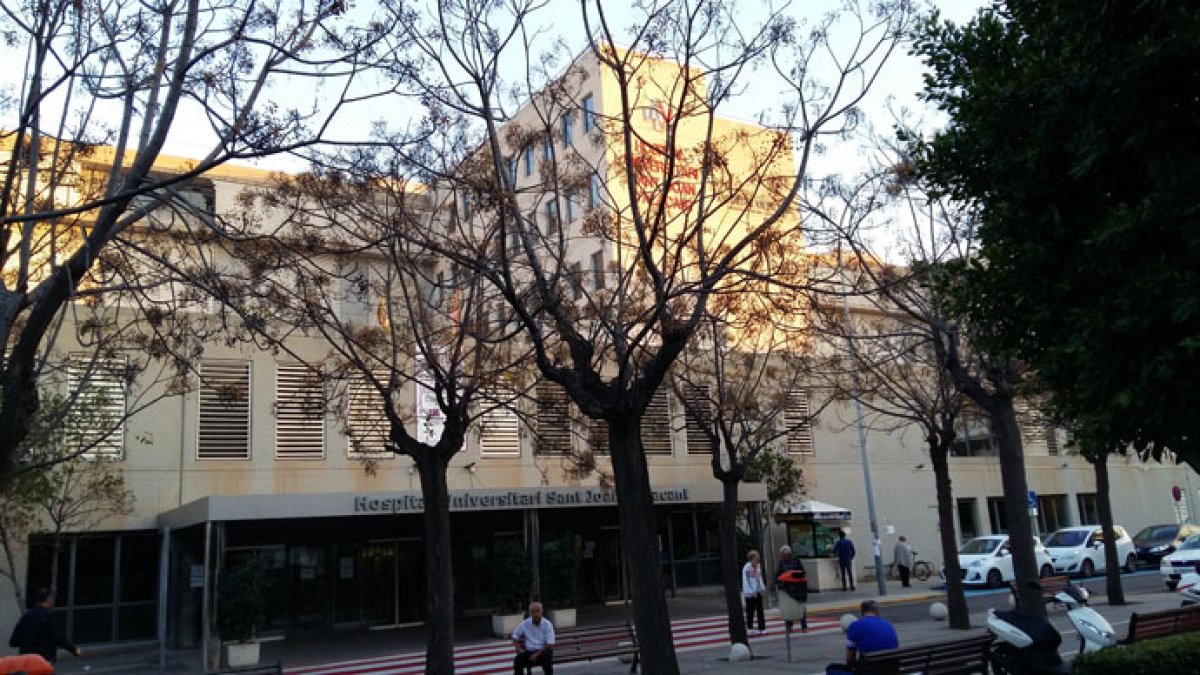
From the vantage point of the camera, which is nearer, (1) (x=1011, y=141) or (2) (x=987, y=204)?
(1) (x=1011, y=141)

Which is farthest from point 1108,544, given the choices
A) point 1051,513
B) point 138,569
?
point 1051,513

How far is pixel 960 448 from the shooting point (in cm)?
4503

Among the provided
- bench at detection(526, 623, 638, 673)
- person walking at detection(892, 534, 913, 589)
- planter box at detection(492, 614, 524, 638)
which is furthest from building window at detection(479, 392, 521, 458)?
person walking at detection(892, 534, 913, 589)

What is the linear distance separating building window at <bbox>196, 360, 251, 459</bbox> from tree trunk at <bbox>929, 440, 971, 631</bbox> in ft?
54.3

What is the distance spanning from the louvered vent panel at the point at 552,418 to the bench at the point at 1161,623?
372 inches

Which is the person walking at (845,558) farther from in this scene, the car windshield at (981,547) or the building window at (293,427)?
the building window at (293,427)

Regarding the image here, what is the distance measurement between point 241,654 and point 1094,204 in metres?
18.9

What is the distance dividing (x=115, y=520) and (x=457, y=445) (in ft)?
42.5

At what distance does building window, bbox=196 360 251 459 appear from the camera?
81.5 feet

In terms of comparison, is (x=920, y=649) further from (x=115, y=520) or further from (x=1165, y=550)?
(x=1165, y=550)

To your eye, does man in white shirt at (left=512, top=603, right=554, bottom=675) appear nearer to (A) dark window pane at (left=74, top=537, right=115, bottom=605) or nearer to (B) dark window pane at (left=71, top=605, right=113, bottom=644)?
(B) dark window pane at (left=71, top=605, right=113, bottom=644)

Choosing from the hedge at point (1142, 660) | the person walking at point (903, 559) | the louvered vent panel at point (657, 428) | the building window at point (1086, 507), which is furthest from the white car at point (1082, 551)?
the hedge at point (1142, 660)

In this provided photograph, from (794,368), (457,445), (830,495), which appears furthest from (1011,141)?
(830,495)

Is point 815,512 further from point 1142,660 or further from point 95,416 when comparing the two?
point 1142,660
